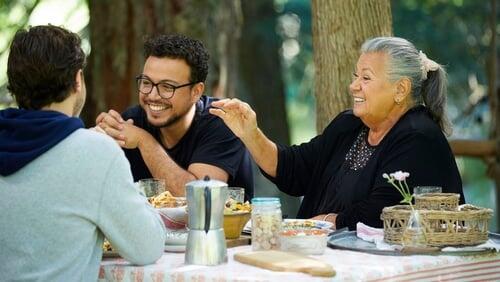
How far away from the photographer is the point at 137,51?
807 cm

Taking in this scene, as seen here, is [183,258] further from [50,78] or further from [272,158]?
[272,158]

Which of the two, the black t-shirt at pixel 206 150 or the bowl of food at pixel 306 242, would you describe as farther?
the black t-shirt at pixel 206 150

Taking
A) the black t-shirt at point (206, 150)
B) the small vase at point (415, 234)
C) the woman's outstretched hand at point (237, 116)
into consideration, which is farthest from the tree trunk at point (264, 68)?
the small vase at point (415, 234)

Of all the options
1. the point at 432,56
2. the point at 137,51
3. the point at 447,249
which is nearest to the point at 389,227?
the point at 447,249

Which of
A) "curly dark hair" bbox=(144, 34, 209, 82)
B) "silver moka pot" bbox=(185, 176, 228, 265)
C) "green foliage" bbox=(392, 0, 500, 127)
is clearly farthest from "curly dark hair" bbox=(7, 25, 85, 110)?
"green foliage" bbox=(392, 0, 500, 127)

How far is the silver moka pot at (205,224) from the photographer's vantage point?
373 cm

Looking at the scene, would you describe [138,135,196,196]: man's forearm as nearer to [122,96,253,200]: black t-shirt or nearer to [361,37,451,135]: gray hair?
[122,96,253,200]: black t-shirt

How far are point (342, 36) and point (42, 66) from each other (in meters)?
2.60

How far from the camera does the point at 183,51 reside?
5367 millimetres

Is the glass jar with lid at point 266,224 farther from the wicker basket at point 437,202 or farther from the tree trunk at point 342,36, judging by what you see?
the tree trunk at point 342,36

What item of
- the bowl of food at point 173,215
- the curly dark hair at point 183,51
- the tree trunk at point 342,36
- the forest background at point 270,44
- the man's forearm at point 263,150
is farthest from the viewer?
the forest background at point 270,44

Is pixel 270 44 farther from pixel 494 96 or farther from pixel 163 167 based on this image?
pixel 163 167

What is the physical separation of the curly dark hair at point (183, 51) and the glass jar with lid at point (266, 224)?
153 centimetres

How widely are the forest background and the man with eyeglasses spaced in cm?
80
